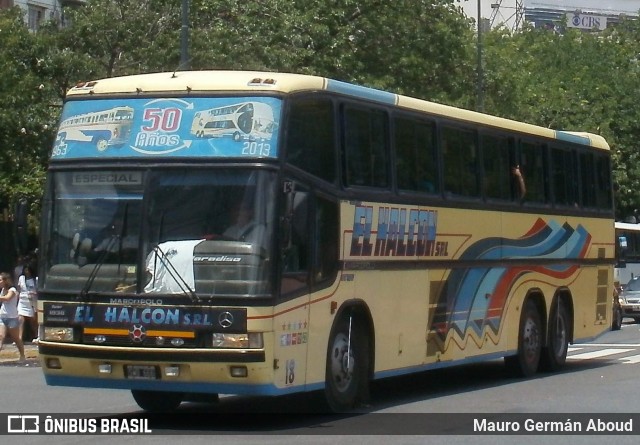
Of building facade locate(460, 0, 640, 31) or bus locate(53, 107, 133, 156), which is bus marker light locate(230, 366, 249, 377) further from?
building facade locate(460, 0, 640, 31)

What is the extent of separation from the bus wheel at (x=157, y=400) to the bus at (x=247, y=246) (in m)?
0.02

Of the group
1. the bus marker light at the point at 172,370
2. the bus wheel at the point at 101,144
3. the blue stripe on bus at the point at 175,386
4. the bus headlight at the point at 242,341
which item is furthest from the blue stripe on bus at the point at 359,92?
the bus marker light at the point at 172,370

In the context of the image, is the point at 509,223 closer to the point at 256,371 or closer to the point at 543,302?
the point at 543,302

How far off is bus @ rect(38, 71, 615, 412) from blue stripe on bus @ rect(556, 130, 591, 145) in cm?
471

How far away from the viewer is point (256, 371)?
39.7 ft

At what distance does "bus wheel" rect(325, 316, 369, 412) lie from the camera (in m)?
13.6

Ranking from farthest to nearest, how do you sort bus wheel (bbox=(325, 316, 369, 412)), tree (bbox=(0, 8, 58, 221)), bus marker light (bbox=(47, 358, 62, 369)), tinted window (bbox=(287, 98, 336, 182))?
tree (bbox=(0, 8, 58, 221)) < bus wheel (bbox=(325, 316, 369, 412)) < tinted window (bbox=(287, 98, 336, 182)) < bus marker light (bbox=(47, 358, 62, 369))

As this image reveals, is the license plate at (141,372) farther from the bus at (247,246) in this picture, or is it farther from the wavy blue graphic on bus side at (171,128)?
the wavy blue graphic on bus side at (171,128)

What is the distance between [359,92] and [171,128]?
253 cm

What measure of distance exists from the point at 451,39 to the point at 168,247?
2518 cm

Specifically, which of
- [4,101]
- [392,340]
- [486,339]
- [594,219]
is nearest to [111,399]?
[392,340]

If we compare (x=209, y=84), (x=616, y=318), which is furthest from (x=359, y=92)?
(x=616, y=318)

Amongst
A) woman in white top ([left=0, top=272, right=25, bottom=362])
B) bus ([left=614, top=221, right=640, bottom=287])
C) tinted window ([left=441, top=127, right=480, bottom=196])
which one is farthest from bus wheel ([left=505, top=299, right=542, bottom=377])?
bus ([left=614, top=221, right=640, bottom=287])

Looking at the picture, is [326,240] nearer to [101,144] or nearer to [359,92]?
[359,92]
